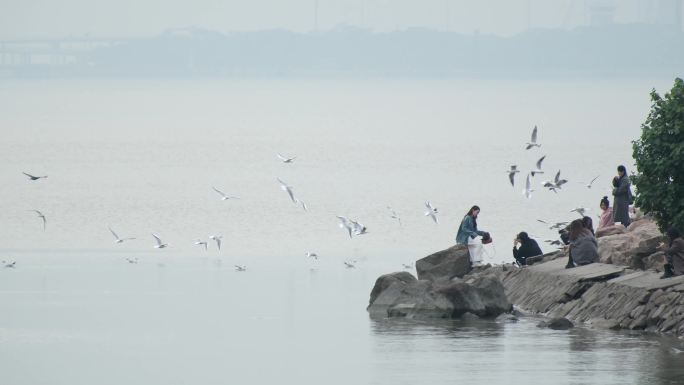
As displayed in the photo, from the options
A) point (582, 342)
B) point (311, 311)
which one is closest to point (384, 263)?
point (311, 311)

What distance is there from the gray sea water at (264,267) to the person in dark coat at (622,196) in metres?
3.61

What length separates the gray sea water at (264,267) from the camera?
23.2 metres

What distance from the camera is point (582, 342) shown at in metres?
23.6

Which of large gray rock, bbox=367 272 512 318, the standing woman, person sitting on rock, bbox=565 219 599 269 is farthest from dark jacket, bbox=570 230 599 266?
the standing woman

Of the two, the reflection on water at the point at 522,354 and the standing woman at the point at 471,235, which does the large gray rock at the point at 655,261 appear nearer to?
the reflection on water at the point at 522,354

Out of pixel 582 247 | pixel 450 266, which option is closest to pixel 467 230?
pixel 450 266

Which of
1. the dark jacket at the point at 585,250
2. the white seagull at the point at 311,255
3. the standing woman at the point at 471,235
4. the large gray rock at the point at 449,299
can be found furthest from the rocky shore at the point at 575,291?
the white seagull at the point at 311,255

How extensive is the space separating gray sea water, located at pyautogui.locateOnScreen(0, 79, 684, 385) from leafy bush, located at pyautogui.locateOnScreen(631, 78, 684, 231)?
85.5 inches

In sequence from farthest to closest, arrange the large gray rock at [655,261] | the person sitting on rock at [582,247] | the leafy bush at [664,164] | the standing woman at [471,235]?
1. the standing woman at [471,235]
2. the person sitting on rock at [582,247]
3. the large gray rock at [655,261]
4. the leafy bush at [664,164]

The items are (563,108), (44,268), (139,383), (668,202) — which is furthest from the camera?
(563,108)

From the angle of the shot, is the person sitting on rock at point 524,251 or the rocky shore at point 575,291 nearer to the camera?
the rocky shore at point 575,291

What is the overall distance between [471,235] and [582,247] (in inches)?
119

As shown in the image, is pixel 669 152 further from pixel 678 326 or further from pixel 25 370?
pixel 25 370

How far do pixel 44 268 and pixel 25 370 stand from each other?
16.7 metres
